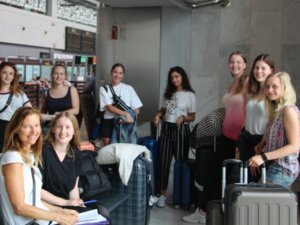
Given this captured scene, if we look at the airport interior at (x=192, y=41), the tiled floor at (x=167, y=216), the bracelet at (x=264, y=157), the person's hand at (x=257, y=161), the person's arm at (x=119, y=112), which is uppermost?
the airport interior at (x=192, y=41)

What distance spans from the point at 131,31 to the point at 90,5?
17.5m

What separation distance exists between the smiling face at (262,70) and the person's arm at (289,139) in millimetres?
553

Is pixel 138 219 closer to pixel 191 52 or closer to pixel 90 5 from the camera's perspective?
pixel 191 52

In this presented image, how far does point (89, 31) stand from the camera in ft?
76.0

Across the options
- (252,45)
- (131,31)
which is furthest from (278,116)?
(131,31)

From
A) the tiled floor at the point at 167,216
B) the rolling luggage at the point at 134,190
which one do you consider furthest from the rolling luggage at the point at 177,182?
the rolling luggage at the point at 134,190

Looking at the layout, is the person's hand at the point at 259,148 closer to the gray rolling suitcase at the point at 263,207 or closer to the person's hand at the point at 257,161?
the person's hand at the point at 257,161

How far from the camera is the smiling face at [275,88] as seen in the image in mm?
2846

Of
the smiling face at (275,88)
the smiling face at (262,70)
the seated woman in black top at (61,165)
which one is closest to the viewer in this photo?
the seated woman in black top at (61,165)

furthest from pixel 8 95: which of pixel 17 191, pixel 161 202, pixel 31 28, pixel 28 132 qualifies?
pixel 31 28

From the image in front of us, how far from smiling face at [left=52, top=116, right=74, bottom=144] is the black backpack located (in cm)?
41

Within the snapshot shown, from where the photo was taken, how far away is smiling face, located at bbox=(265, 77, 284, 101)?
285 cm

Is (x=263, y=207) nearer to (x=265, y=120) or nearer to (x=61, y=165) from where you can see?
(x=265, y=120)

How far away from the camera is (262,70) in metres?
3.26
